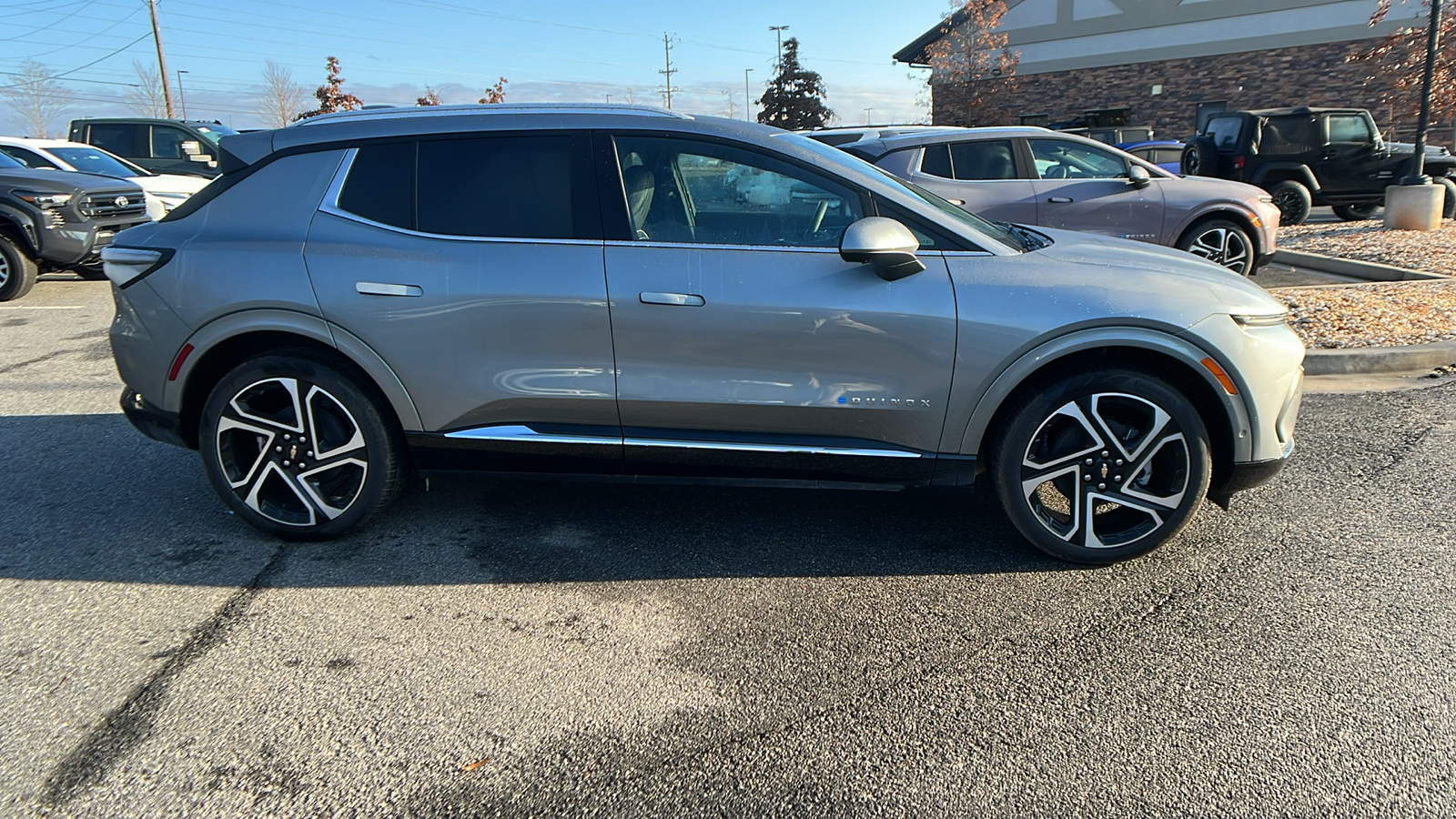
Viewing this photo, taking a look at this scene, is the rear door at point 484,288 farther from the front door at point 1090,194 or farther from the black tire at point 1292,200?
the black tire at point 1292,200

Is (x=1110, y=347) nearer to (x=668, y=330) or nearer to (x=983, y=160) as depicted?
(x=668, y=330)

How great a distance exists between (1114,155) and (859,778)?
323 inches

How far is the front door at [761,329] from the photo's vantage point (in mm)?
3420

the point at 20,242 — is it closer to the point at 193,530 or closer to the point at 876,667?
the point at 193,530

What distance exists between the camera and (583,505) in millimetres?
4277

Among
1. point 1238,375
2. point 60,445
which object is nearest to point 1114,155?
point 1238,375

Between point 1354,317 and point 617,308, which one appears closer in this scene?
point 617,308

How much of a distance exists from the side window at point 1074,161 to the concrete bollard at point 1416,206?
6.54 metres

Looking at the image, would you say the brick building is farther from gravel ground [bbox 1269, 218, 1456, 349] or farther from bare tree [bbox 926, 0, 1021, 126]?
gravel ground [bbox 1269, 218, 1456, 349]

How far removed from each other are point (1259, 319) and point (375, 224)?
11.3 ft

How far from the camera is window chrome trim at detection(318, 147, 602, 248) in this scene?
358 centimetres

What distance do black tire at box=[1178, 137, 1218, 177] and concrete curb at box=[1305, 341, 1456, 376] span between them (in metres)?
9.74

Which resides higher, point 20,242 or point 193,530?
point 20,242

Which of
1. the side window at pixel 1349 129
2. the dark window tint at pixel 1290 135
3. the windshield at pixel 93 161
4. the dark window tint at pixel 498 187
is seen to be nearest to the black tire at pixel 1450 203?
the side window at pixel 1349 129
